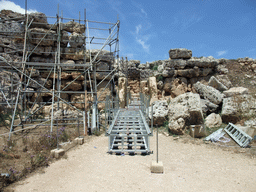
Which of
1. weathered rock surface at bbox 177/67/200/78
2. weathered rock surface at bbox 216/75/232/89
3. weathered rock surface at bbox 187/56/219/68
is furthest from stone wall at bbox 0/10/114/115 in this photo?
weathered rock surface at bbox 216/75/232/89

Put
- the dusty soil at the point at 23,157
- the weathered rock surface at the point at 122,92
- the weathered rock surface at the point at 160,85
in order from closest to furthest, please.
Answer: the dusty soil at the point at 23,157 → the weathered rock surface at the point at 122,92 → the weathered rock surface at the point at 160,85

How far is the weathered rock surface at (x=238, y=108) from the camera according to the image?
27.3 feet

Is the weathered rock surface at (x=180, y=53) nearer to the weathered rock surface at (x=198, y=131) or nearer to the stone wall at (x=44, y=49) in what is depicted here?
the stone wall at (x=44, y=49)

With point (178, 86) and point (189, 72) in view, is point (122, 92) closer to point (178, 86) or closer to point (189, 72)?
point (178, 86)

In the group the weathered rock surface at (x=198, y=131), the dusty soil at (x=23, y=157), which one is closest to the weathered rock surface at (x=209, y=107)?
the weathered rock surface at (x=198, y=131)

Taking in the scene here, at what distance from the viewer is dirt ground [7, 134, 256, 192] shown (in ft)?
12.8

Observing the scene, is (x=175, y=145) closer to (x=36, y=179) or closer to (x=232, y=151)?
→ (x=232, y=151)

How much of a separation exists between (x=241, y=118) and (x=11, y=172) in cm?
951

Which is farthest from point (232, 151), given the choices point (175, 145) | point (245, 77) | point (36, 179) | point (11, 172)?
point (245, 77)

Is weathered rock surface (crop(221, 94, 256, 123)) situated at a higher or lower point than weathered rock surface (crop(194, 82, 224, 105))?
lower

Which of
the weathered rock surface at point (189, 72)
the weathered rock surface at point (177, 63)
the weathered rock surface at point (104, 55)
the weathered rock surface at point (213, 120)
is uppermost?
the weathered rock surface at point (104, 55)

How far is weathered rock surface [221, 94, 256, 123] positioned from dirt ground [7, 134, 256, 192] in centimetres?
238

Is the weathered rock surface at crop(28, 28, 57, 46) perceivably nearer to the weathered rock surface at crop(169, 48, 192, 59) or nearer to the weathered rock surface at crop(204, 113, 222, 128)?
the weathered rock surface at crop(169, 48, 192, 59)

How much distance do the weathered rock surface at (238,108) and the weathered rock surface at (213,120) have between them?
273 mm
